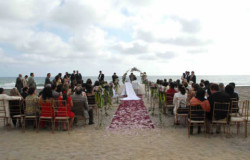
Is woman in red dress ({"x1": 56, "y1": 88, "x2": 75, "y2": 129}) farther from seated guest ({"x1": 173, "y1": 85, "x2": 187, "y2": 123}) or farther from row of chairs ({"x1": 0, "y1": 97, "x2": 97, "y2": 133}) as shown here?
seated guest ({"x1": 173, "y1": 85, "x2": 187, "y2": 123})

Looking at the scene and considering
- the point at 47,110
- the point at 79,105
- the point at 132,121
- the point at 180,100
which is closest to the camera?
the point at 47,110

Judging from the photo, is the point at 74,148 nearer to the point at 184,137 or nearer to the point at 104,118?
the point at 184,137

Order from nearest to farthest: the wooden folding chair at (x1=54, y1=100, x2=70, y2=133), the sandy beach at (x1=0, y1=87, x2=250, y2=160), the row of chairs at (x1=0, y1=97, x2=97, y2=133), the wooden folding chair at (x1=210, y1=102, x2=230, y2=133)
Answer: the sandy beach at (x1=0, y1=87, x2=250, y2=160), the wooden folding chair at (x1=210, y1=102, x2=230, y2=133), the wooden folding chair at (x1=54, y1=100, x2=70, y2=133), the row of chairs at (x1=0, y1=97, x2=97, y2=133)

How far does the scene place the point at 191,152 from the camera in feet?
16.9

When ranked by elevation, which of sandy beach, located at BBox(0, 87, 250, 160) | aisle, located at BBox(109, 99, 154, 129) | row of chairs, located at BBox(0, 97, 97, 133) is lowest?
sandy beach, located at BBox(0, 87, 250, 160)

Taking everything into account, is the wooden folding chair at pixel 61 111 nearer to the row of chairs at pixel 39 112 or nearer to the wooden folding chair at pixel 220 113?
the row of chairs at pixel 39 112

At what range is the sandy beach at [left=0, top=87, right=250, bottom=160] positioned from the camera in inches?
195

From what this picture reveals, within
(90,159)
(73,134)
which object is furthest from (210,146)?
(73,134)

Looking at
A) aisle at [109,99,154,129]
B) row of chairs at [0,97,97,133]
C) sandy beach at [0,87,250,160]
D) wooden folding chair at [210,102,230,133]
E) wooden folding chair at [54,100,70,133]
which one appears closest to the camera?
sandy beach at [0,87,250,160]

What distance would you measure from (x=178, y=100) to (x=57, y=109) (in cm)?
379

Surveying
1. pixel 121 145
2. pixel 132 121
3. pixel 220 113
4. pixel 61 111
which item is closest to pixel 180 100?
pixel 220 113

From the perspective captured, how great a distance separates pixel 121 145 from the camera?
18.6ft

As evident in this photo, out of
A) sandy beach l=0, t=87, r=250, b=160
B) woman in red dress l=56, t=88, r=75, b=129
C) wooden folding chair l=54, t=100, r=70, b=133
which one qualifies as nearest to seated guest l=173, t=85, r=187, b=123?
sandy beach l=0, t=87, r=250, b=160

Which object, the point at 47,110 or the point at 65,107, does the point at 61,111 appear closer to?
the point at 65,107
